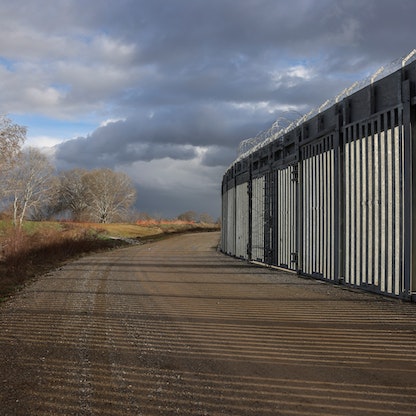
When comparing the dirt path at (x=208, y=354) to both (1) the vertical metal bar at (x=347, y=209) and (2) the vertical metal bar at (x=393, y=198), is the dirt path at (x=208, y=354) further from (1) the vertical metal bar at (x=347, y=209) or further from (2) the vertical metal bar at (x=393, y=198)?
(1) the vertical metal bar at (x=347, y=209)

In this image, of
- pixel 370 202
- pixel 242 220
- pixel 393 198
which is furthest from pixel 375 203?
pixel 242 220

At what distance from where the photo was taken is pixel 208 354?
571 cm

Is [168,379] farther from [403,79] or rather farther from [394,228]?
[403,79]

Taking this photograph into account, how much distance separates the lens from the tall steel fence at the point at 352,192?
9781mm

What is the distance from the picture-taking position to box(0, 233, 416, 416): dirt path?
4137mm

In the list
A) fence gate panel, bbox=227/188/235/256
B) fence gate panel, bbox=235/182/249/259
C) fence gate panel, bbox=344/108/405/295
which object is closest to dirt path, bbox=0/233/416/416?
fence gate panel, bbox=344/108/405/295

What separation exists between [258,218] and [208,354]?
1515cm

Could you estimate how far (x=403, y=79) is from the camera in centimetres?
1003

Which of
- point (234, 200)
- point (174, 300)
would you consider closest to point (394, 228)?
point (174, 300)

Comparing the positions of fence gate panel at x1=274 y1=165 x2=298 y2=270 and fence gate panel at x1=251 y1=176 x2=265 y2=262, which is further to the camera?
fence gate panel at x1=251 y1=176 x2=265 y2=262

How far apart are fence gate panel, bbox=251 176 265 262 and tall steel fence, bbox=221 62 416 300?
838 mm

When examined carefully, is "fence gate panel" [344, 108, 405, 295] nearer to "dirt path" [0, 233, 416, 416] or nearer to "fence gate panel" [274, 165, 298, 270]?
"dirt path" [0, 233, 416, 416]

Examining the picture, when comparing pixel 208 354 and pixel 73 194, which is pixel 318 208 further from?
pixel 73 194

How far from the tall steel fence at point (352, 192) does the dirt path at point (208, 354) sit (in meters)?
1.20
